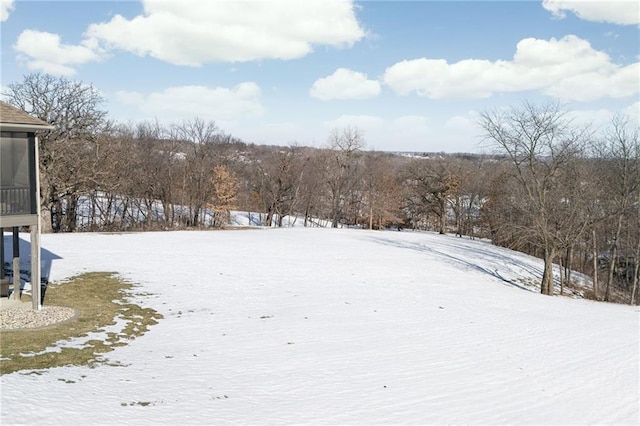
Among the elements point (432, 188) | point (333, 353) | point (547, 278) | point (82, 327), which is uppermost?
point (432, 188)

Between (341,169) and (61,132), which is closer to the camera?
(61,132)

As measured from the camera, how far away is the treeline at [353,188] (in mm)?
22609

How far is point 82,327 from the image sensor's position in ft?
35.6

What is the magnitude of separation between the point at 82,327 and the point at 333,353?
589 cm

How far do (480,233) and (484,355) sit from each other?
41749mm

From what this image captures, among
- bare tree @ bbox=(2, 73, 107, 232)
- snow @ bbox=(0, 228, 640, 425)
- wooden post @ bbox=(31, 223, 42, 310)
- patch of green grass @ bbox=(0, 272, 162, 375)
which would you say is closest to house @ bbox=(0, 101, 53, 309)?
wooden post @ bbox=(31, 223, 42, 310)

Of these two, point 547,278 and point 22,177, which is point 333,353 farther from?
point 547,278

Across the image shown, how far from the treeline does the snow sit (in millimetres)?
5903

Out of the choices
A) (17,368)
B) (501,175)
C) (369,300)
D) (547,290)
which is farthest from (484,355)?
(501,175)

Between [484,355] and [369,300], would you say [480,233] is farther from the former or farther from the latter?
[484,355]

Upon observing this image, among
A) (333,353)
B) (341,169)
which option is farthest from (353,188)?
(333,353)

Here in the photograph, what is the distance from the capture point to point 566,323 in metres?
15.2

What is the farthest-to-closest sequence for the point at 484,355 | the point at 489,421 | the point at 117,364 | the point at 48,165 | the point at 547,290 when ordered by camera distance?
1. the point at 48,165
2. the point at 547,290
3. the point at 484,355
4. the point at 117,364
5. the point at 489,421

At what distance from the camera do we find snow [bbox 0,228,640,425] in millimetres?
7359
